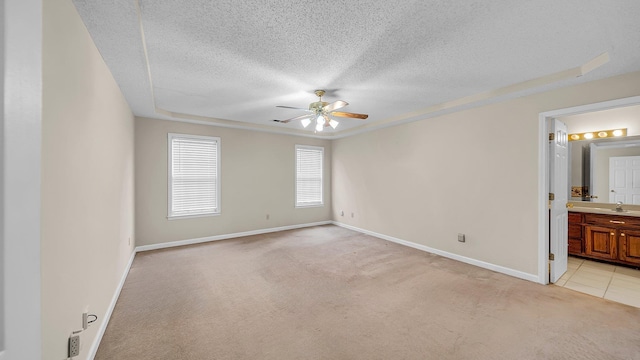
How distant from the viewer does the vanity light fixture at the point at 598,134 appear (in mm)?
3964

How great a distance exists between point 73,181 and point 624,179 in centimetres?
689

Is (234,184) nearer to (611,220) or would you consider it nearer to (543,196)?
(543,196)

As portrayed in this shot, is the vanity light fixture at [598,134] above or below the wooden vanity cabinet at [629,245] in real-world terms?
above

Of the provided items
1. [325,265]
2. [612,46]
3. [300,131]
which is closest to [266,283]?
[325,265]

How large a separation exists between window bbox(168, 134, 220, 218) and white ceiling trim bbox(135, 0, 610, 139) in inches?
17.1

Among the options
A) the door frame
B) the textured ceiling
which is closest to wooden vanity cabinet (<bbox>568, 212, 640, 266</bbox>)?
the door frame

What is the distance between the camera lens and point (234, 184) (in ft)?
18.3

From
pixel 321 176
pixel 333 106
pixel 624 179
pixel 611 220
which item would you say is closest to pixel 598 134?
pixel 624 179

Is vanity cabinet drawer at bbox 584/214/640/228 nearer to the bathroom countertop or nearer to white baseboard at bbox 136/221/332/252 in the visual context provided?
the bathroom countertop

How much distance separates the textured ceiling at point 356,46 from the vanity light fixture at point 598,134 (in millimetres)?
1964

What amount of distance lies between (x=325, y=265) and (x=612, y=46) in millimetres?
3897

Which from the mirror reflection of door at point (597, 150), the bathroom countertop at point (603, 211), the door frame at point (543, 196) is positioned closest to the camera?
the door frame at point (543, 196)

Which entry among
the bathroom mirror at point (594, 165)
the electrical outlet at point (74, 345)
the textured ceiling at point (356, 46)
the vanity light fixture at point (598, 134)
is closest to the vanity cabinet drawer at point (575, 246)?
the bathroom mirror at point (594, 165)

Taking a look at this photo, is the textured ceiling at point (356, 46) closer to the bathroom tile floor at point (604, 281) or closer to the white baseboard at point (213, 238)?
the bathroom tile floor at point (604, 281)
